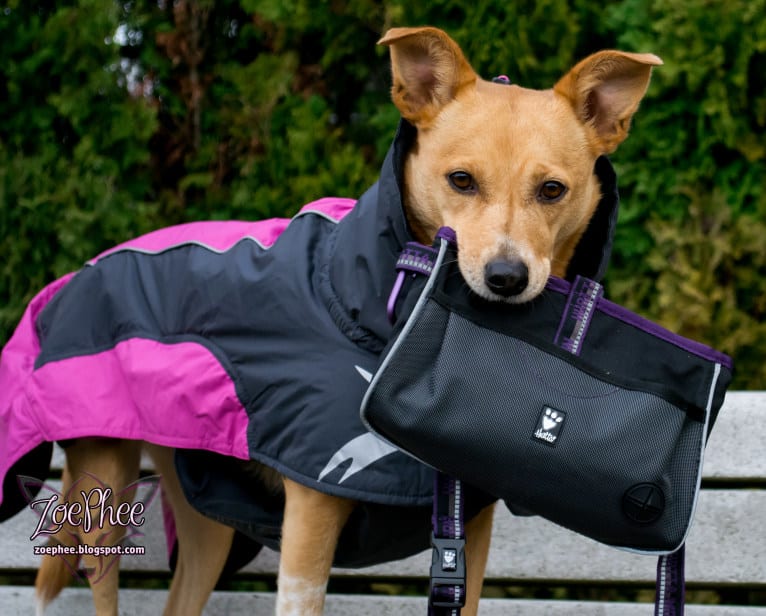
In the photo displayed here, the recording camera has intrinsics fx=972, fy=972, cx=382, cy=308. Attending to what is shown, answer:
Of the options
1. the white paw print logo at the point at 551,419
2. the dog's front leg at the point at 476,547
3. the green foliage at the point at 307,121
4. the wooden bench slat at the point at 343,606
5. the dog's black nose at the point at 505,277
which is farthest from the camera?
the green foliage at the point at 307,121

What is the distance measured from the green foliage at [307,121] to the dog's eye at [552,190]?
155 centimetres

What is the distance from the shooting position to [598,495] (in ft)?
6.46

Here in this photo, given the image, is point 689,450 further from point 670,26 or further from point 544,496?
point 670,26

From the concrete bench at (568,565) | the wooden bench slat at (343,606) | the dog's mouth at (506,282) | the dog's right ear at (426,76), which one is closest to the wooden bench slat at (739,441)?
the concrete bench at (568,565)

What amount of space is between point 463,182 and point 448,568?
869 millimetres

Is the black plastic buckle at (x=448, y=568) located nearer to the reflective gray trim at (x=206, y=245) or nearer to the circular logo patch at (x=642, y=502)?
the circular logo patch at (x=642, y=502)

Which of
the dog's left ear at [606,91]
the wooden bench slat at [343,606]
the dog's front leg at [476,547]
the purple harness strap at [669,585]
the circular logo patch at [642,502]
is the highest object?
the dog's left ear at [606,91]

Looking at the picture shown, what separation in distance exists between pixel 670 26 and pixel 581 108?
1.47 m

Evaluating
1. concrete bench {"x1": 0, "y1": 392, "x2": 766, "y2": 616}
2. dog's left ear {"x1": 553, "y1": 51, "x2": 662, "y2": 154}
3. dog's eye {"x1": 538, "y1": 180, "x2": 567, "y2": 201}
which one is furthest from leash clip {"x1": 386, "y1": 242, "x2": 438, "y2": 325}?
concrete bench {"x1": 0, "y1": 392, "x2": 766, "y2": 616}

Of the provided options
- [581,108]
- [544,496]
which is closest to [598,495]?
[544,496]

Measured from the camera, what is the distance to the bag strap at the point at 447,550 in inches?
80.8

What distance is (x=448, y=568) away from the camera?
6.77ft

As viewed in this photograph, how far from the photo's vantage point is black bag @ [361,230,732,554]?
196 centimetres

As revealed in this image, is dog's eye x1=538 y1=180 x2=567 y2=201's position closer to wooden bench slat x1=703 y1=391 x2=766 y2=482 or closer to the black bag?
the black bag
